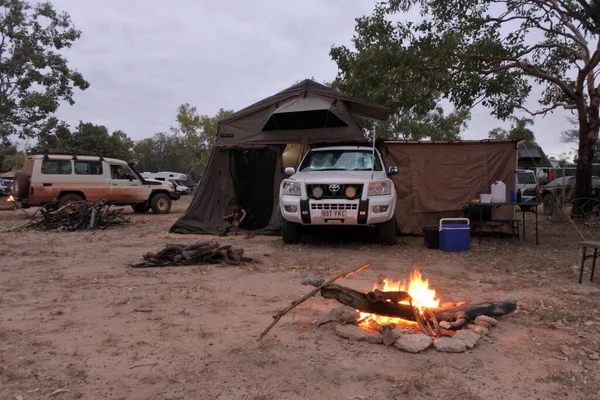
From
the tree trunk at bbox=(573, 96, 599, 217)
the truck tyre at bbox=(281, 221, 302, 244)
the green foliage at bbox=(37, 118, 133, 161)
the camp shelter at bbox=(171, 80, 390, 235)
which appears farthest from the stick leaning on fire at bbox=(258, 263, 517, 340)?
the green foliage at bbox=(37, 118, 133, 161)

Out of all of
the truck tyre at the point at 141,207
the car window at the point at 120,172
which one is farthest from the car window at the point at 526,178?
the car window at the point at 120,172

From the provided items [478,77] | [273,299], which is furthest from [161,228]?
[478,77]

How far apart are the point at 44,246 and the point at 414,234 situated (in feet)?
23.5

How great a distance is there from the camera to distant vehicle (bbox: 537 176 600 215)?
13327 millimetres

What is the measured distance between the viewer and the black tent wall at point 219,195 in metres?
10.1

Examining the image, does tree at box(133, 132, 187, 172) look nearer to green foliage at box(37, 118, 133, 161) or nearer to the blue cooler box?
green foliage at box(37, 118, 133, 161)

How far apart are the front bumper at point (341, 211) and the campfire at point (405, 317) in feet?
11.8

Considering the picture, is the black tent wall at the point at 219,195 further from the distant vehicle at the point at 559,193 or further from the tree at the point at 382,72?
the distant vehicle at the point at 559,193

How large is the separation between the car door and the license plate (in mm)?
9644

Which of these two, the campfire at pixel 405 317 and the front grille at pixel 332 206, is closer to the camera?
the campfire at pixel 405 317

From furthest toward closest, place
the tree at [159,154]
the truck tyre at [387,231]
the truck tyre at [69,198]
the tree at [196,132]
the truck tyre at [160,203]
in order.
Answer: the tree at [159,154] < the tree at [196,132] < the truck tyre at [160,203] < the truck tyre at [69,198] < the truck tyre at [387,231]

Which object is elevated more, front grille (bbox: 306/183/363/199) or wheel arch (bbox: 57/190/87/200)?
front grille (bbox: 306/183/363/199)

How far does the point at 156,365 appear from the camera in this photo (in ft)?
10.1

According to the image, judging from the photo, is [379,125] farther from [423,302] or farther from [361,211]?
[423,302]
